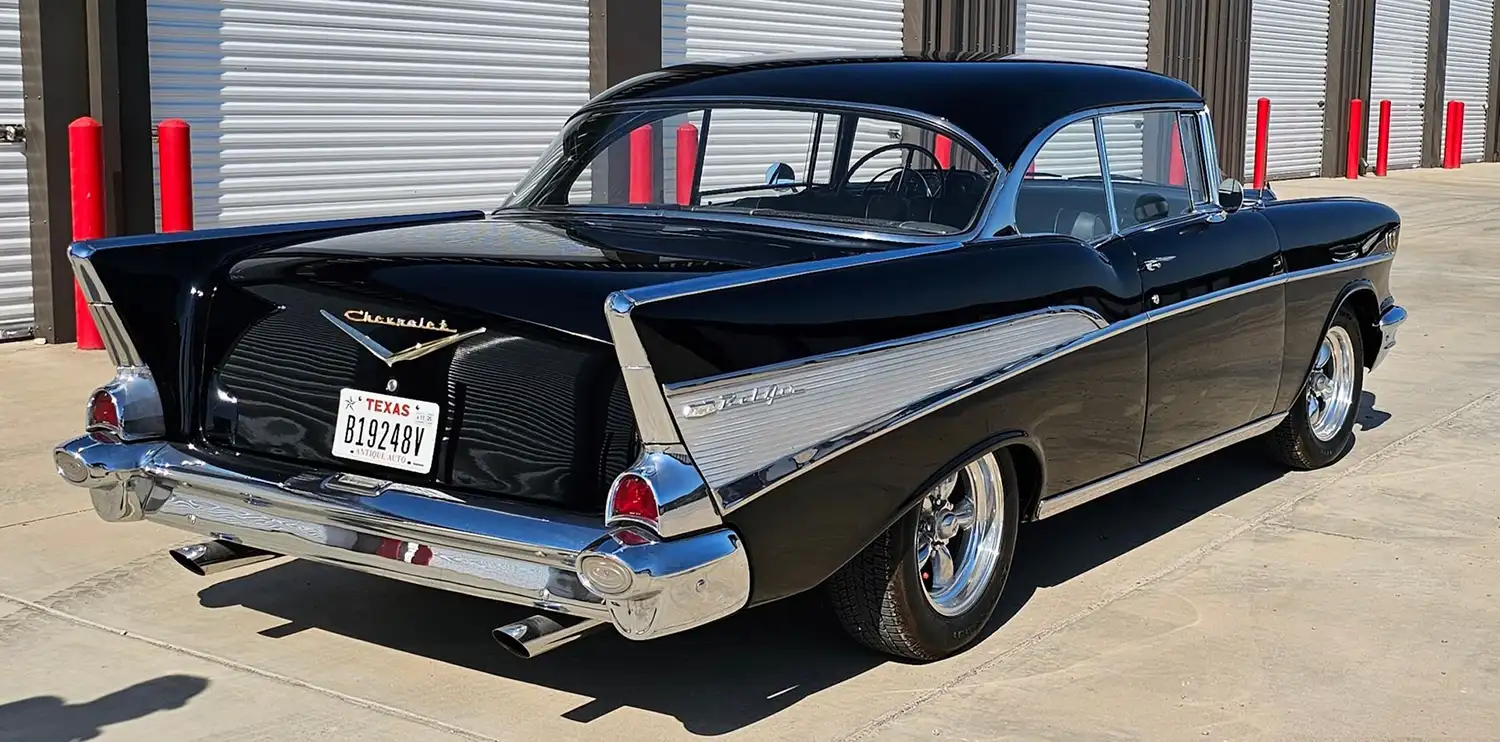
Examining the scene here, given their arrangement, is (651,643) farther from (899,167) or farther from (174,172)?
(174,172)

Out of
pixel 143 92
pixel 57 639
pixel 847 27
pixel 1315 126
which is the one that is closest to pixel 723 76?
pixel 57 639

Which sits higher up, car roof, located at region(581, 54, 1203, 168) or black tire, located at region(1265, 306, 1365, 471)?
car roof, located at region(581, 54, 1203, 168)

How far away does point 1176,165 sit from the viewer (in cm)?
584

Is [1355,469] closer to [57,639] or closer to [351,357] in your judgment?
[351,357]

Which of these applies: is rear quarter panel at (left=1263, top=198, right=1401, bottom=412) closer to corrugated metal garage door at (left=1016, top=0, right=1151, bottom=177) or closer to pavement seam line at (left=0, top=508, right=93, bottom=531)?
pavement seam line at (left=0, top=508, right=93, bottom=531)

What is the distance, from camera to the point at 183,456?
428 cm

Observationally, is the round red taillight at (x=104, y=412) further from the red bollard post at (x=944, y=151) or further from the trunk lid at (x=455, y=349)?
the red bollard post at (x=944, y=151)

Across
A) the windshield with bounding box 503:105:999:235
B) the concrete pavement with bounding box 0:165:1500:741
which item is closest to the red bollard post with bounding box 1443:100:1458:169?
the concrete pavement with bounding box 0:165:1500:741

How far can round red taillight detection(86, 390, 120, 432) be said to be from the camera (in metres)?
4.36

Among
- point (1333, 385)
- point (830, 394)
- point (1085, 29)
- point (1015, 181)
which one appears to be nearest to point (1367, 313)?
point (1333, 385)

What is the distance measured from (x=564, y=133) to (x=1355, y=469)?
3322mm

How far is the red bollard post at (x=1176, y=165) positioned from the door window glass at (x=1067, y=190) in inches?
22.2

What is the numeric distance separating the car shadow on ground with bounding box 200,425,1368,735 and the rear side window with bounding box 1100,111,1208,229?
1080 millimetres

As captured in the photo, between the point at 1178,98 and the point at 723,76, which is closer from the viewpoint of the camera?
the point at 723,76
